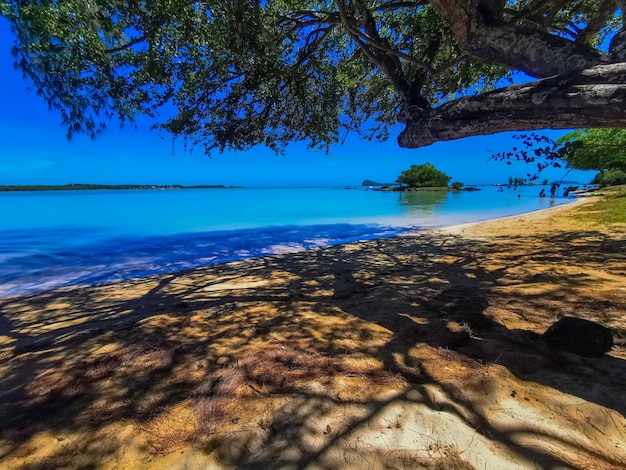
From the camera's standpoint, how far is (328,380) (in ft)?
7.29

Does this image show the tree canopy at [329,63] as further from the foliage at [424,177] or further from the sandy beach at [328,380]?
the foliage at [424,177]

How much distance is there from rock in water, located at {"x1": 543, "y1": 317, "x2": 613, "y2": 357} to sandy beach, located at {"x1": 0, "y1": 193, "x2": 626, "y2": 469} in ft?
0.28

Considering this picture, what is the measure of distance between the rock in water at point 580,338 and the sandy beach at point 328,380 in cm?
8

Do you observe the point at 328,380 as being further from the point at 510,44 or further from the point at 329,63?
the point at 329,63

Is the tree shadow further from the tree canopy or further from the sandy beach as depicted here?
the tree canopy

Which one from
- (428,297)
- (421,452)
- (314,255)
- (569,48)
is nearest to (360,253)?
(314,255)

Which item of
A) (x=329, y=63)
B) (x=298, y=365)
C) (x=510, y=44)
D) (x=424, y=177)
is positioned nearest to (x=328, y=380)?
(x=298, y=365)

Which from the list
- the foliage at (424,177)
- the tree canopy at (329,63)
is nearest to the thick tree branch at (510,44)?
the tree canopy at (329,63)

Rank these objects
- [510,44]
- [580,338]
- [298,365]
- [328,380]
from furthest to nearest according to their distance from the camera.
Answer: [510,44], [298,365], [580,338], [328,380]

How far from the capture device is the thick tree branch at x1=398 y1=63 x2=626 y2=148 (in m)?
1.97

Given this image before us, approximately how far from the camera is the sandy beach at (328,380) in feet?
5.31

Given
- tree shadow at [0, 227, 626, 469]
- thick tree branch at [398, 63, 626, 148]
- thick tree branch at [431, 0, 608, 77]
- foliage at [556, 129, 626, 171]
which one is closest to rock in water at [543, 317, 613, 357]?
tree shadow at [0, 227, 626, 469]

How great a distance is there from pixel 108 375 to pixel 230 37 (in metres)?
5.18

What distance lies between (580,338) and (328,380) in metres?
1.95
